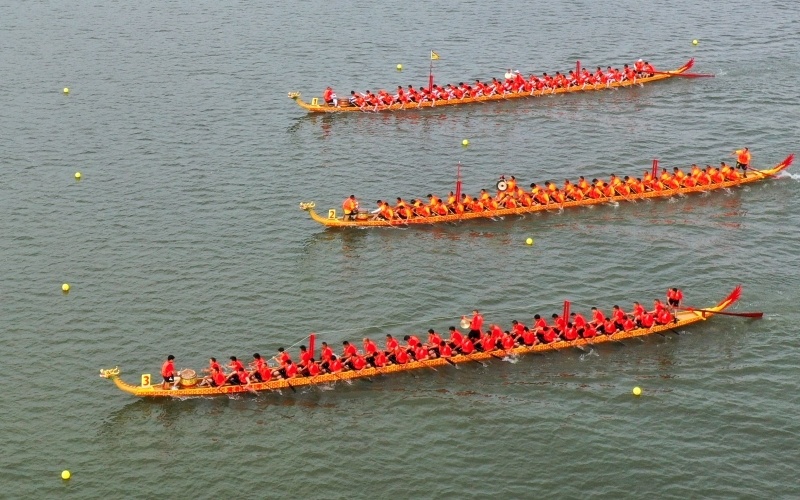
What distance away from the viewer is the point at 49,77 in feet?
221

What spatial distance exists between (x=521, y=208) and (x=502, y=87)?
16.7m

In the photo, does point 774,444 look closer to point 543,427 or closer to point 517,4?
point 543,427

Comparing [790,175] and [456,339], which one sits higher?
[790,175]

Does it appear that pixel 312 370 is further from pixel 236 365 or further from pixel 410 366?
pixel 410 366

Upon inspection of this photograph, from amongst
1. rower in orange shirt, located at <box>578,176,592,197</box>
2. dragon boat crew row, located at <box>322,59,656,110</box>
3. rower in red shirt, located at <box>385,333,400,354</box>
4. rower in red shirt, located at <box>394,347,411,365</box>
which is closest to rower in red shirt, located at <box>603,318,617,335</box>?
rower in red shirt, located at <box>394,347,411,365</box>

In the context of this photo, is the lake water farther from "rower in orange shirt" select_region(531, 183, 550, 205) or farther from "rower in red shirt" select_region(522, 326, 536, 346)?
"rower in orange shirt" select_region(531, 183, 550, 205)

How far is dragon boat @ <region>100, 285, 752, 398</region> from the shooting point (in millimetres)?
35959

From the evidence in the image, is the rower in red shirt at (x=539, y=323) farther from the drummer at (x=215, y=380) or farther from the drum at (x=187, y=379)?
the drum at (x=187, y=379)

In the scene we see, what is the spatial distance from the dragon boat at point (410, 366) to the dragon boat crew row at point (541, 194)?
10.4 metres

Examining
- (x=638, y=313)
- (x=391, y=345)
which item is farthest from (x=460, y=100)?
(x=391, y=345)

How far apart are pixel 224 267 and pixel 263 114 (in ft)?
64.9

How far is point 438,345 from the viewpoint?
38.1 metres

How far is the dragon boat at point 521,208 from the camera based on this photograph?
48469 millimetres

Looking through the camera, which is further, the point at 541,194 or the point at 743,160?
the point at 743,160
